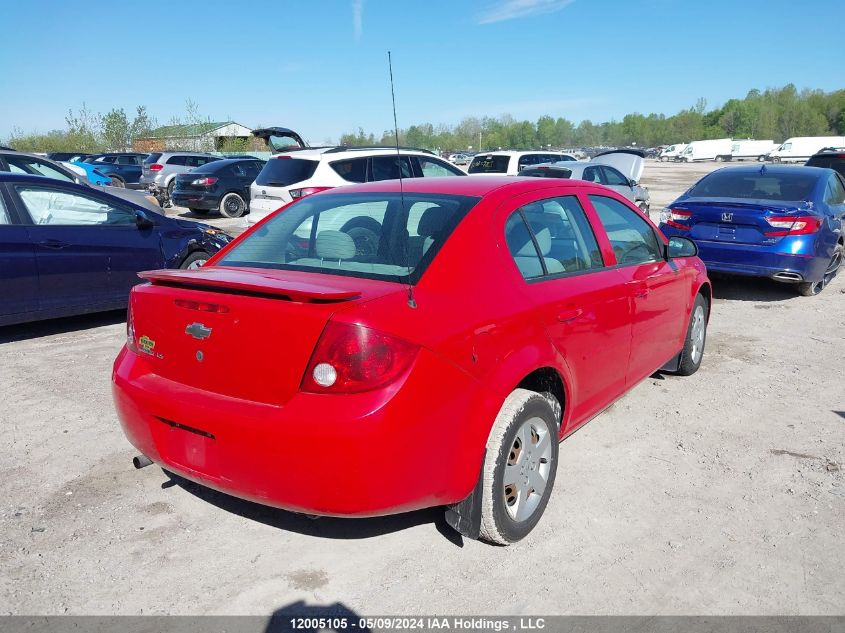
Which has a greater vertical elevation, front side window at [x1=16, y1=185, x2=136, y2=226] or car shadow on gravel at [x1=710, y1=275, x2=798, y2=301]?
front side window at [x1=16, y1=185, x2=136, y2=226]

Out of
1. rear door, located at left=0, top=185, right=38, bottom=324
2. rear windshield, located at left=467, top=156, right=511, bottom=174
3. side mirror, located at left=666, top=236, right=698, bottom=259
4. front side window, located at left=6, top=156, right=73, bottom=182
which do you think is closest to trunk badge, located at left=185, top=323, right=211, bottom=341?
side mirror, located at left=666, top=236, right=698, bottom=259

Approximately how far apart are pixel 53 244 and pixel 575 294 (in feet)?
17.3

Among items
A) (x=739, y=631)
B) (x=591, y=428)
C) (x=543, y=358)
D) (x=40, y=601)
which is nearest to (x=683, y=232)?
(x=591, y=428)

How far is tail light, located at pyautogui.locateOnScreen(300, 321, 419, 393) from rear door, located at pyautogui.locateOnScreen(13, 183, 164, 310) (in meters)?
5.03

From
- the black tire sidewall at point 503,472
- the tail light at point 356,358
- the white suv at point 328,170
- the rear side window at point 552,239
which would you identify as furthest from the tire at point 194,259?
the tail light at point 356,358

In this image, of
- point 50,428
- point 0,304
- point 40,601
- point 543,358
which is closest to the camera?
point 40,601

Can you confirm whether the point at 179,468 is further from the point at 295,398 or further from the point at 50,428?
the point at 50,428

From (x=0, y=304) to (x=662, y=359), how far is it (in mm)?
5586

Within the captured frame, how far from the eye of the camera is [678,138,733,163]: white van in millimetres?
83062

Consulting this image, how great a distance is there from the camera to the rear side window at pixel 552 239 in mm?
3311

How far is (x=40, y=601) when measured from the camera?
2717 millimetres

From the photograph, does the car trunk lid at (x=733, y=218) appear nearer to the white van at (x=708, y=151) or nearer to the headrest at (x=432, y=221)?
the headrest at (x=432, y=221)

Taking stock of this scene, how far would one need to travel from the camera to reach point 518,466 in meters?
3.08

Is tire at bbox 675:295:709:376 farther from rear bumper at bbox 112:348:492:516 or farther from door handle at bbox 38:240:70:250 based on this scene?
door handle at bbox 38:240:70:250
